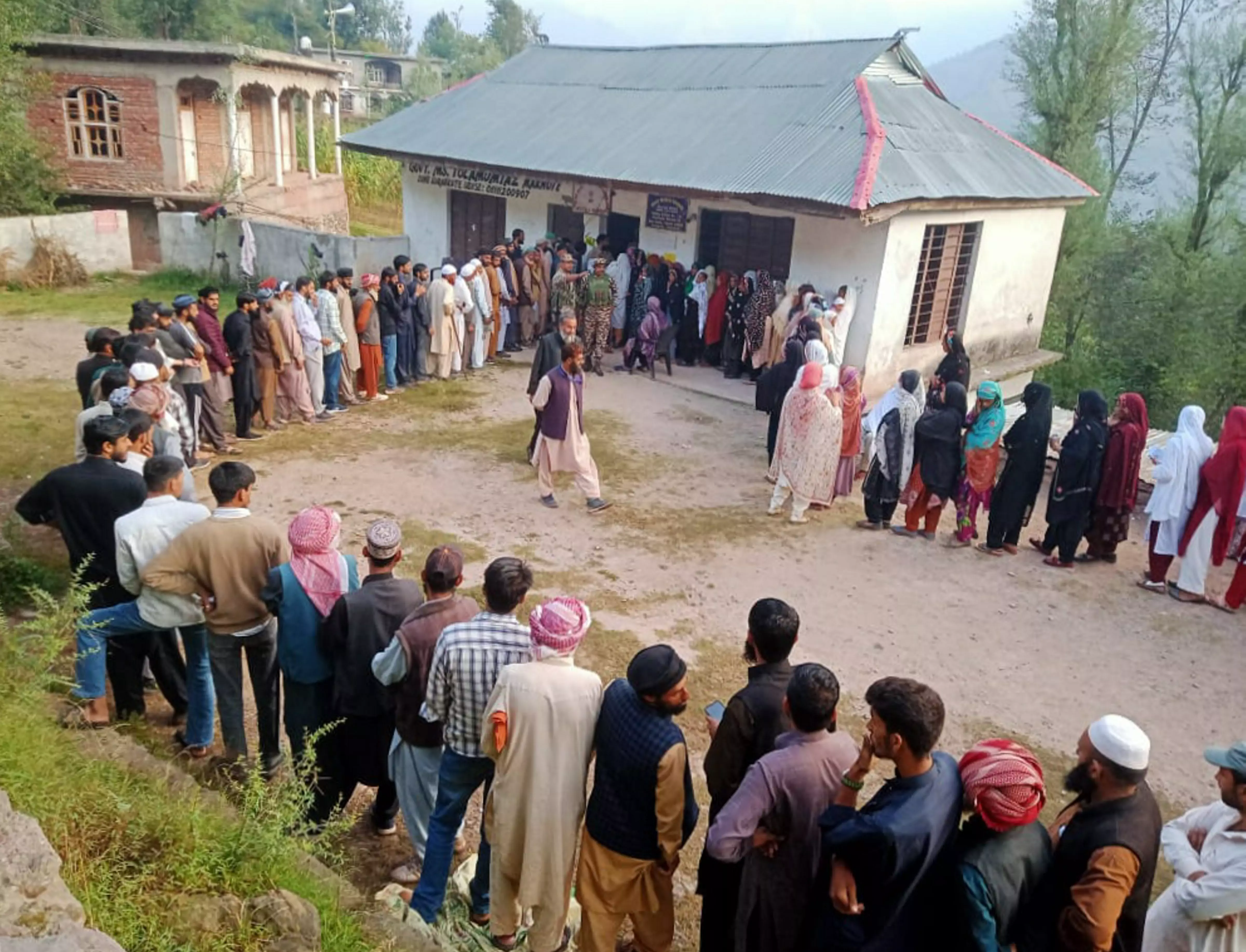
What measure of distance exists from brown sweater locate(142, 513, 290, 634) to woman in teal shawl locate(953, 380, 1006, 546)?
557 cm

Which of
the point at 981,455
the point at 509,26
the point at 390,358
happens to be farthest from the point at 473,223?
the point at 509,26

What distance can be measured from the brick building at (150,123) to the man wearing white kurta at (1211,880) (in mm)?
19535

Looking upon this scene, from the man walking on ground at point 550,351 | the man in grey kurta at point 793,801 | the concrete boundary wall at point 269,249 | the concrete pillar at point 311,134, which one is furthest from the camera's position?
the concrete pillar at point 311,134

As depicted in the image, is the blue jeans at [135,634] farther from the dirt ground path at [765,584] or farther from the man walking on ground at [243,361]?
the man walking on ground at [243,361]

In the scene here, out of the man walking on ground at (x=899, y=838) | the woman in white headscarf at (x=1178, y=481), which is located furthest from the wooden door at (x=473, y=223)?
the man walking on ground at (x=899, y=838)

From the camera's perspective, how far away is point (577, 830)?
3414mm

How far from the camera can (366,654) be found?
3789 mm

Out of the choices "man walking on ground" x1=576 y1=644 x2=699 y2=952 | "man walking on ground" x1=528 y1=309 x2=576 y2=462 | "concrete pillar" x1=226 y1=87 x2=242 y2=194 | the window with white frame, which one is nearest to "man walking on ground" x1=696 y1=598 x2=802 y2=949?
"man walking on ground" x1=576 y1=644 x2=699 y2=952

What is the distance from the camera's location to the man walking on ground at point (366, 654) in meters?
3.77

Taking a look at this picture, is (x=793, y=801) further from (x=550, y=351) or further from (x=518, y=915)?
(x=550, y=351)

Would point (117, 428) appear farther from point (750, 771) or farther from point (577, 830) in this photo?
point (750, 771)

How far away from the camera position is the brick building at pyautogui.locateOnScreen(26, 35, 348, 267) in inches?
753

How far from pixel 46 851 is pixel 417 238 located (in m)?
15.4

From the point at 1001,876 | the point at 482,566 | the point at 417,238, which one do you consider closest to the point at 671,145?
the point at 417,238
